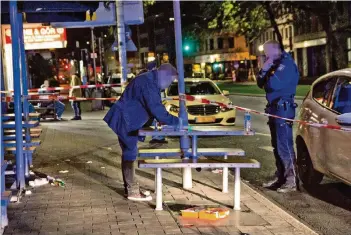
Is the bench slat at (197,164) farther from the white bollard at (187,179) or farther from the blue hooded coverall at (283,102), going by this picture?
the blue hooded coverall at (283,102)

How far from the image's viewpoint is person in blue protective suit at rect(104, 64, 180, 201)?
282 inches

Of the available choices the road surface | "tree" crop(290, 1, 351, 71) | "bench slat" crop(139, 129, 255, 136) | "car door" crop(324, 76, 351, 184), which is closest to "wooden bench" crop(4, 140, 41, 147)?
Result: "bench slat" crop(139, 129, 255, 136)

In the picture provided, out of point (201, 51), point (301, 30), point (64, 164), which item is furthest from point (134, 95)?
point (201, 51)

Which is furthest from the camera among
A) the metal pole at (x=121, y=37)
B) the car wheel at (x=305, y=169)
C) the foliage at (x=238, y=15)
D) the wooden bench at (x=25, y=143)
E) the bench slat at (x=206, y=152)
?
the foliage at (x=238, y=15)

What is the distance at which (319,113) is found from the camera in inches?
320

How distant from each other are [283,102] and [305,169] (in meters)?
1.22

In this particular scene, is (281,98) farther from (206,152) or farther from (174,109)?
(174,109)

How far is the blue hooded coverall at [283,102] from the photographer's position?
8102 mm

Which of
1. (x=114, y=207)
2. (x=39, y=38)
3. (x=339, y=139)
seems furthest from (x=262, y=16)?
(x=114, y=207)

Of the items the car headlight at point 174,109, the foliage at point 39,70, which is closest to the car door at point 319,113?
the car headlight at point 174,109

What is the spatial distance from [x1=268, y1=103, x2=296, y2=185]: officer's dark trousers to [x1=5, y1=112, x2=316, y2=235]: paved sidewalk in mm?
597

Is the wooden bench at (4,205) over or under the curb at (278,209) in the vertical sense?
over

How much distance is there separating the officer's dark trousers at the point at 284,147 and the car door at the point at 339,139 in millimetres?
581

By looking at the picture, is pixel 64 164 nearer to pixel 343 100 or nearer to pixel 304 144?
pixel 304 144
